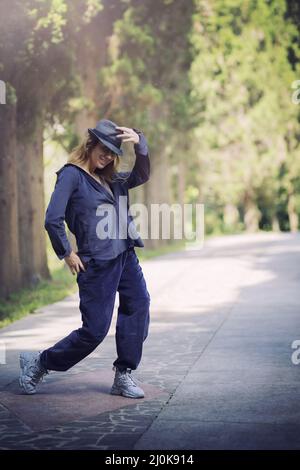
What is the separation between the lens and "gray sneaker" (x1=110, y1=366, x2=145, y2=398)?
675cm

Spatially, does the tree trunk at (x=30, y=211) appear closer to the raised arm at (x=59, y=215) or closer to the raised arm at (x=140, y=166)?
the raised arm at (x=140, y=166)

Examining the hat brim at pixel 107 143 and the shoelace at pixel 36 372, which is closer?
the hat brim at pixel 107 143

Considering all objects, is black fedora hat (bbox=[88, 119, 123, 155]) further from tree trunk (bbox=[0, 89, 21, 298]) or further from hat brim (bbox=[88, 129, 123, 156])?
tree trunk (bbox=[0, 89, 21, 298])

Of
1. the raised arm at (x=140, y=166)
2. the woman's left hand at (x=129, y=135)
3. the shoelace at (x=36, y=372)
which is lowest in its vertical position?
the shoelace at (x=36, y=372)

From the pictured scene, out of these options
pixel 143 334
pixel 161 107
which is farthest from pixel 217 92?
pixel 143 334

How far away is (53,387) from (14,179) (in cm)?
749

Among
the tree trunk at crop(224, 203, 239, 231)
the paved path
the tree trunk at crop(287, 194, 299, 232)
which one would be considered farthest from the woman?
the tree trunk at crop(287, 194, 299, 232)

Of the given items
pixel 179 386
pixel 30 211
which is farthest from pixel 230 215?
pixel 179 386

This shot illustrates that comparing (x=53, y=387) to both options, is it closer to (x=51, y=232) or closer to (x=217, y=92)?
(x=51, y=232)

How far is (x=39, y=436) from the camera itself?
562 centimetres

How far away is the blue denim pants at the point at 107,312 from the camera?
6.66 meters

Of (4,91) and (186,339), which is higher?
(4,91)

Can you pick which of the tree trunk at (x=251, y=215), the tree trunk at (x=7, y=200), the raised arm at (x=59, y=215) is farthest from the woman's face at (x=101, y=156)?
the tree trunk at (x=251, y=215)

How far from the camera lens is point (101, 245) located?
666 centimetres
